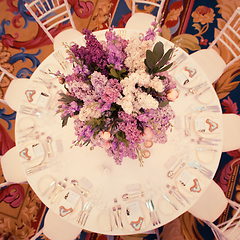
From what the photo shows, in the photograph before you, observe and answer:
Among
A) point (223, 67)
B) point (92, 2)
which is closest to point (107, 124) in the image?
point (223, 67)

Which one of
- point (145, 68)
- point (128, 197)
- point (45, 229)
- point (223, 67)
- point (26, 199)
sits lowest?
point (26, 199)

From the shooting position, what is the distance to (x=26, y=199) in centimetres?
255

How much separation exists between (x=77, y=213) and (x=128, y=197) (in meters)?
0.47

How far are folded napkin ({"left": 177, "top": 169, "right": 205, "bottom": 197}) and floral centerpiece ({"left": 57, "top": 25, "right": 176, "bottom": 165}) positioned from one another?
64 centimetres

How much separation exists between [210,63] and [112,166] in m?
1.62

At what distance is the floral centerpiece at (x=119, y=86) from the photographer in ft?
2.89

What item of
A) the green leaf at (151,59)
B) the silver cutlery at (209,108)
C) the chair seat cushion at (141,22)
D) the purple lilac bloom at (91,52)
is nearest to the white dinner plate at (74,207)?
the purple lilac bloom at (91,52)

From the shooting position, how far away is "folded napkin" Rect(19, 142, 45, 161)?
152 centimetres

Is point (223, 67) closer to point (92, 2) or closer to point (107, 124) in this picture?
point (107, 124)

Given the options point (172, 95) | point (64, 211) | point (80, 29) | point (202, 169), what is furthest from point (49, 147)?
point (80, 29)

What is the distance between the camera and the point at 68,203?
1.43 m

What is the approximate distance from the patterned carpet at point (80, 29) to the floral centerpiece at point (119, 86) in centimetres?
208

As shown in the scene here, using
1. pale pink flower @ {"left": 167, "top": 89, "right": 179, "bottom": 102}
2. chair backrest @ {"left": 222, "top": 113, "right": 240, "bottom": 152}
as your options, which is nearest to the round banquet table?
chair backrest @ {"left": 222, "top": 113, "right": 240, "bottom": 152}

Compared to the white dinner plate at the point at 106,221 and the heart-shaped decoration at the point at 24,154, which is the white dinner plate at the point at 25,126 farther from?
the white dinner plate at the point at 106,221
